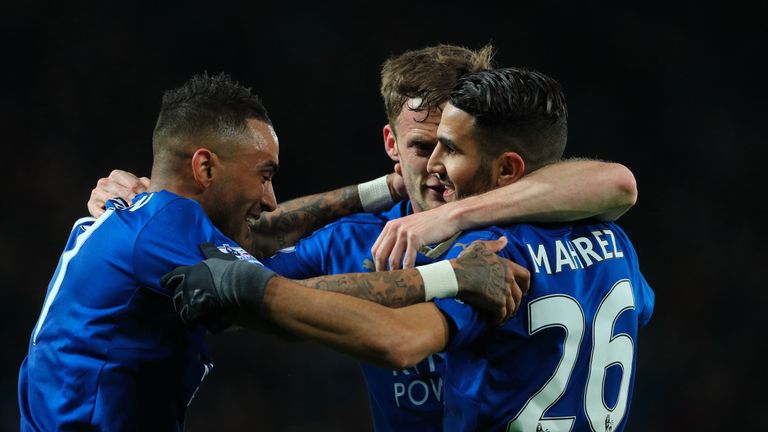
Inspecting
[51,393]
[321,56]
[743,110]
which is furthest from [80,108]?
[743,110]

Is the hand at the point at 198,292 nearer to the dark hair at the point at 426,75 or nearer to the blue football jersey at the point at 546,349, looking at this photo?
the blue football jersey at the point at 546,349

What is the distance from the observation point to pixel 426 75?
3910 mm

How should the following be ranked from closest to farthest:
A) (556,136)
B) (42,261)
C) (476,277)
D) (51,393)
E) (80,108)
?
(476,277) < (51,393) < (556,136) < (42,261) < (80,108)

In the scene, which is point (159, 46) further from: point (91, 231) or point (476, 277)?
point (476, 277)

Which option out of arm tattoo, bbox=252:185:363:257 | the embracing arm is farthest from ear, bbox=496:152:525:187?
arm tattoo, bbox=252:185:363:257

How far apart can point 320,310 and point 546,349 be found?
75 cm

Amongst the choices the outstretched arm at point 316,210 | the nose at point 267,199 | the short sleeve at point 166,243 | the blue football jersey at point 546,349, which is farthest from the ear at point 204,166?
the blue football jersey at point 546,349

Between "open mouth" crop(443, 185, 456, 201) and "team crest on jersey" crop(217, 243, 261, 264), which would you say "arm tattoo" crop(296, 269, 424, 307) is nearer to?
"team crest on jersey" crop(217, 243, 261, 264)

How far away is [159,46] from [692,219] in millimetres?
5131

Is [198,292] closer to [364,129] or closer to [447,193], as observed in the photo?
[447,193]

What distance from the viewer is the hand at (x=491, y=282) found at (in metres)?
2.62

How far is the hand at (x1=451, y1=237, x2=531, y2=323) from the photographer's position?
2.62 meters

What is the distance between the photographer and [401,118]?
3967 mm

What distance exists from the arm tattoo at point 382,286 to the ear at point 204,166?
0.79m
